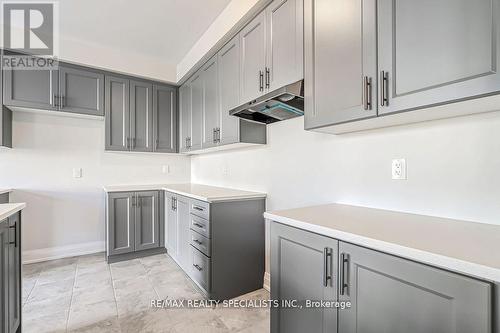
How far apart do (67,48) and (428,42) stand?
348 centimetres

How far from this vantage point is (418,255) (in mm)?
786

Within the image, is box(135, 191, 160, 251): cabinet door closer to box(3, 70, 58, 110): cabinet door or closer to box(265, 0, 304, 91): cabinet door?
box(3, 70, 58, 110): cabinet door

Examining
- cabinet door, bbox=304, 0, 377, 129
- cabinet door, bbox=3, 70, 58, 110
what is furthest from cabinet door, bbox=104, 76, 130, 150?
cabinet door, bbox=304, 0, 377, 129

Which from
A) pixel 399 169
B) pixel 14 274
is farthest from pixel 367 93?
pixel 14 274

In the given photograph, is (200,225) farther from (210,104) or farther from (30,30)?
(30,30)

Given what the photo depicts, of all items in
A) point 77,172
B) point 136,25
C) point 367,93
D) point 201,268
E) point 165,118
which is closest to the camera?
point 367,93

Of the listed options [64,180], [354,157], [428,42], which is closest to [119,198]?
[64,180]

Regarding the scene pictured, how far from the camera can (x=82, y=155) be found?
Result: 3338 mm

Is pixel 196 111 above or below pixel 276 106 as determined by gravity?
above

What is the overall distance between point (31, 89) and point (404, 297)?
148 inches

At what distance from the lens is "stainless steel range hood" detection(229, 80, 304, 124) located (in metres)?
1.58

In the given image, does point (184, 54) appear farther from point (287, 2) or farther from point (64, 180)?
point (64, 180)

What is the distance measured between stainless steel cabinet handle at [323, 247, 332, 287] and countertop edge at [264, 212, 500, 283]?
0.08 metres

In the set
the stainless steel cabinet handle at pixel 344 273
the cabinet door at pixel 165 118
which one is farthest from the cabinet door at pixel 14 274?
Result: the cabinet door at pixel 165 118
